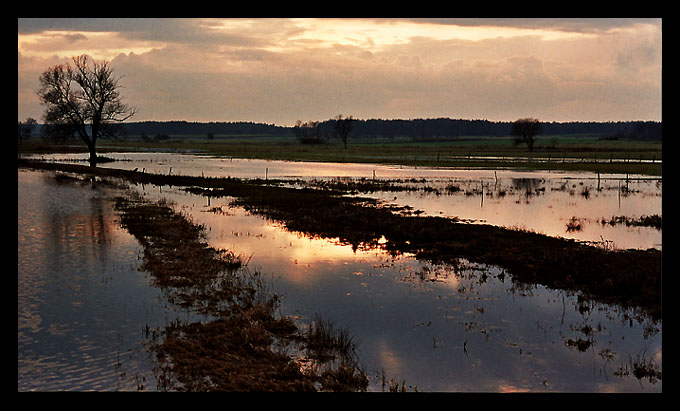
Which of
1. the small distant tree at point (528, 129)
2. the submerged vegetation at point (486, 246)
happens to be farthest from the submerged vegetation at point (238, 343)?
the small distant tree at point (528, 129)

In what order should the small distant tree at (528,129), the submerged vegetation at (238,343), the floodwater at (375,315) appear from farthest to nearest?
1. the small distant tree at (528,129)
2. the floodwater at (375,315)
3. the submerged vegetation at (238,343)

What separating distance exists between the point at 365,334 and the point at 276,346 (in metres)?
2.29

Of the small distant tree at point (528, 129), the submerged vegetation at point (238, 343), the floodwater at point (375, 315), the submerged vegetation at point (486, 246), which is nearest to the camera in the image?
the submerged vegetation at point (238, 343)

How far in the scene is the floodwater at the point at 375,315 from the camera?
433 inches

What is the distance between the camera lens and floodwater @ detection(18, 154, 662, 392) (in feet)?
36.1

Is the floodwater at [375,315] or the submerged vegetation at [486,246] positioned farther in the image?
the submerged vegetation at [486,246]

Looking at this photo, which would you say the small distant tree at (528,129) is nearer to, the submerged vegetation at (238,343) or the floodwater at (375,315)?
the floodwater at (375,315)

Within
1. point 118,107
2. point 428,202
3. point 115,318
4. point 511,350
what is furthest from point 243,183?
point 511,350

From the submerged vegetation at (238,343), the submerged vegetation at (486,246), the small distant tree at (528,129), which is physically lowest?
the submerged vegetation at (238,343)

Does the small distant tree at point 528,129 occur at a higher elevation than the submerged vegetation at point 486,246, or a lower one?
higher

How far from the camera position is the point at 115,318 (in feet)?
46.0

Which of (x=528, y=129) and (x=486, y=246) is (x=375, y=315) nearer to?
(x=486, y=246)

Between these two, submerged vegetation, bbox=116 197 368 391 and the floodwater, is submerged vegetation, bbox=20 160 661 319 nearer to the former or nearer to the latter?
the floodwater
